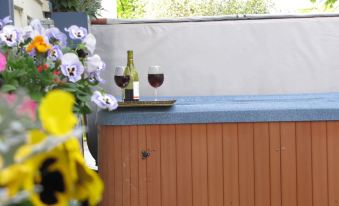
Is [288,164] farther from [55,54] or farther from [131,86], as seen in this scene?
[55,54]

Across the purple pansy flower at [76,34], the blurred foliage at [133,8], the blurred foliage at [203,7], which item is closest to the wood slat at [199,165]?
the purple pansy flower at [76,34]

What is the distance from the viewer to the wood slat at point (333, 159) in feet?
8.67

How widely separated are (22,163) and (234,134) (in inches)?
87.4

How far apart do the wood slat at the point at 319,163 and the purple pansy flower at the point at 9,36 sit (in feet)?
4.65

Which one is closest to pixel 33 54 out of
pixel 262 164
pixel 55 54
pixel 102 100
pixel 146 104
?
pixel 55 54

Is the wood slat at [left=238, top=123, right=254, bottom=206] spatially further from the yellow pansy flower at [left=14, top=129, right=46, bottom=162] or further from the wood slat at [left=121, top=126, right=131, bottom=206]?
the yellow pansy flower at [left=14, top=129, right=46, bottom=162]

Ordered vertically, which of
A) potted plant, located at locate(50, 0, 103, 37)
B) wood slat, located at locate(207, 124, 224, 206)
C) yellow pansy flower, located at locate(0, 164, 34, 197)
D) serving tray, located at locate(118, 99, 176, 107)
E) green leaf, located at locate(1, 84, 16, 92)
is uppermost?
potted plant, located at locate(50, 0, 103, 37)

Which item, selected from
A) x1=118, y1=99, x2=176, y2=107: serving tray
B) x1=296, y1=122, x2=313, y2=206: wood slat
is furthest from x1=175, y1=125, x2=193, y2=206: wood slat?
x1=296, y1=122, x2=313, y2=206: wood slat

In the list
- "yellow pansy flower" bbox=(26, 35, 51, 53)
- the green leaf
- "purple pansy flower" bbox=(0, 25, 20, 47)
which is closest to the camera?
the green leaf

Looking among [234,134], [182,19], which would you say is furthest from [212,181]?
[182,19]

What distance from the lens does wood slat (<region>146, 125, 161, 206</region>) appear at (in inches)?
104

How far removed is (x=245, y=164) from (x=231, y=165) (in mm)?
64

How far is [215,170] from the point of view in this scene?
2.65 m

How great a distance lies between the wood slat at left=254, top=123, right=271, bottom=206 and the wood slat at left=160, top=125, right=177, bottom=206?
379mm
